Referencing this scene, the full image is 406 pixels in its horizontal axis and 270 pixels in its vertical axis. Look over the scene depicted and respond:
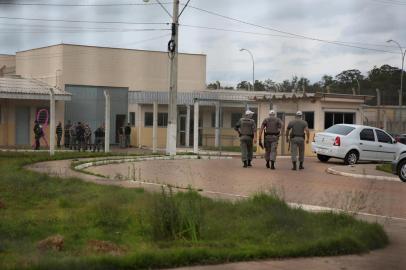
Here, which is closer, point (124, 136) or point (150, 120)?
point (124, 136)

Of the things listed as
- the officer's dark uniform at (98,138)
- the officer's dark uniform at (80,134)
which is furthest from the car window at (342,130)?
the officer's dark uniform at (80,134)

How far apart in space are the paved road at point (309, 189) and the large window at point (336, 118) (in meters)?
9.69

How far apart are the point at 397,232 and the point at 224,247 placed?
2.95m

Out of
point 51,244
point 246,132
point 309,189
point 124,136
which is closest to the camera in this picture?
point 51,244

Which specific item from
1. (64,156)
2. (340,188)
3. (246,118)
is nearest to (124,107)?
(64,156)

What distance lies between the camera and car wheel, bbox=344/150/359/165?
21.4m

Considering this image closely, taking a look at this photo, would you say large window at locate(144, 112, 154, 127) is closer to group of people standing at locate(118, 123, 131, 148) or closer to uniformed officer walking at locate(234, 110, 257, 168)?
group of people standing at locate(118, 123, 131, 148)

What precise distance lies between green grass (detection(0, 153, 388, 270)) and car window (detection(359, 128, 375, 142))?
13.1 m

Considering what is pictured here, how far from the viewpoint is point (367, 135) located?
21.8m

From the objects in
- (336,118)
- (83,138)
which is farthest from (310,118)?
(83,138)

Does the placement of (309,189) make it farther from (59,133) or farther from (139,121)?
(139,121)

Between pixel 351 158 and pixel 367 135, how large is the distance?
3.32ft

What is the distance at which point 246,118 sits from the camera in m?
17.5

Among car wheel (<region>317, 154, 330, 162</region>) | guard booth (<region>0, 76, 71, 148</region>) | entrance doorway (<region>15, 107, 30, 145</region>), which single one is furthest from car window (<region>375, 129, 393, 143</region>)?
entrance doorway (<region>15, 107, 30, 145</region>)
